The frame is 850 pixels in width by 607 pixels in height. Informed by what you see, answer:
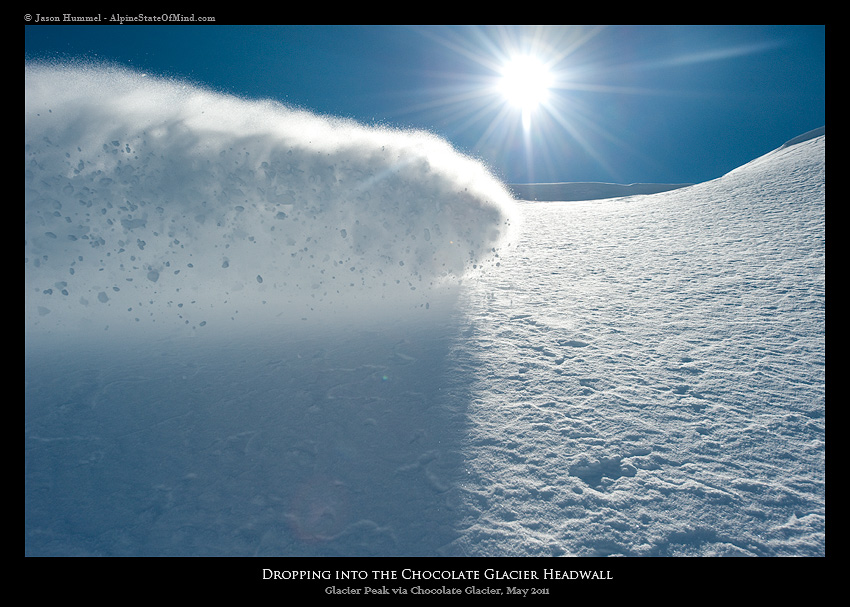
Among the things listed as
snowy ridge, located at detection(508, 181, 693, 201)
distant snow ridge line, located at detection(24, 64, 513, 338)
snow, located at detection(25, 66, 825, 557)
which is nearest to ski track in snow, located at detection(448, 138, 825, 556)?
snow, located at detection(25, 66, 825, 557)

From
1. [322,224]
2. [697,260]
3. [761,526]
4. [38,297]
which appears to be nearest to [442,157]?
[322,224]

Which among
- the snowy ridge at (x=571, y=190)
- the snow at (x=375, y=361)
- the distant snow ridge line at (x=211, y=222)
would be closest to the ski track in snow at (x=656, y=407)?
the snow at (x=375, y=361)

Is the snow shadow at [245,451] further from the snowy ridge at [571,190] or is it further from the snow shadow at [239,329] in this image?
the snowy ridge at [571,190]

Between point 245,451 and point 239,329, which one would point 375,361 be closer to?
point 245,451

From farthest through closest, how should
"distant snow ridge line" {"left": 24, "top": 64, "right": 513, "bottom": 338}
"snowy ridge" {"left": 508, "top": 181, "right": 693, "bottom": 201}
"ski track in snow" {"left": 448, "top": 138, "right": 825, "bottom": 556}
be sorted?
1. "snowy ridge" {"left": 508, "top": 181, "right": 693, "bottom": 201}
2. "distant snow ridge line" {"left": 24, "top": 64, "right": 513, "bottom": 338}
3. "ski track in snow" {"left": 448, "top": 138, "right": 825, "bottom": 556}

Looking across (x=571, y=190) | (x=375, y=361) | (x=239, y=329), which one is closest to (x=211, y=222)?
(x=239, y=329)

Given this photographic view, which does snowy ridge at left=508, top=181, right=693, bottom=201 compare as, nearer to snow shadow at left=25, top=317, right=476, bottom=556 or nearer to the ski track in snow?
the ski track in snow

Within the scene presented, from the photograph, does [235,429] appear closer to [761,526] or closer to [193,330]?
[193,330]
